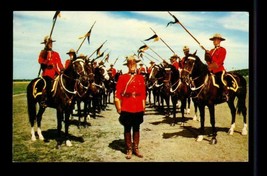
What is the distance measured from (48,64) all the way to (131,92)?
7.23 ft

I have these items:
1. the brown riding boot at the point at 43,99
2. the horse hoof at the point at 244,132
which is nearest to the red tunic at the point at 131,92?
the brown riding boot at the point at 43,99

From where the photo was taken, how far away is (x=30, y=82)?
10148 millimetres

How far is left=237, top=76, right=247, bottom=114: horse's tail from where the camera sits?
34.2ft

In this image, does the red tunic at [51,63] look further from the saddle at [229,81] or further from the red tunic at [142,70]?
the saddle at [229,81]

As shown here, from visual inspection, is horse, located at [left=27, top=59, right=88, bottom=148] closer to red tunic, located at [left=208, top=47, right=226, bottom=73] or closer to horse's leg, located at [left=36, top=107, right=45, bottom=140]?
horse's leg, located at [left=36, top=107, right=45, bottom=140]

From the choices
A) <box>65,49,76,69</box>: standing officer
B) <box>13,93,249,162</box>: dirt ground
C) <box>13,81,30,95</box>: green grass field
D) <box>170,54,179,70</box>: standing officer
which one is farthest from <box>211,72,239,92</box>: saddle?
<box>13,81,30,95</box>: green grass field

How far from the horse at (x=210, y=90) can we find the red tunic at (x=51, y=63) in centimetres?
292

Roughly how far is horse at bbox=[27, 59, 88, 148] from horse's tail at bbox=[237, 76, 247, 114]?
3726 mm

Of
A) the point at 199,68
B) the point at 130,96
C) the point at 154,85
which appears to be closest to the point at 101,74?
the point at 154,85

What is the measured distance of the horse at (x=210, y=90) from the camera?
9.88 m

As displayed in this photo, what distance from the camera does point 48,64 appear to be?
10.1 metres

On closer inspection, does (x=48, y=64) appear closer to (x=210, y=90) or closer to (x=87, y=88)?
(x=87, y=88)
